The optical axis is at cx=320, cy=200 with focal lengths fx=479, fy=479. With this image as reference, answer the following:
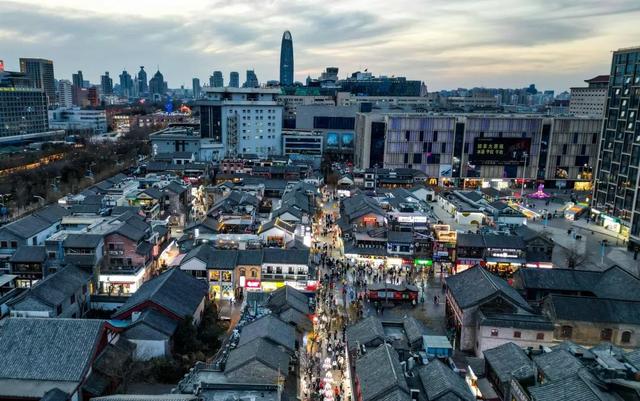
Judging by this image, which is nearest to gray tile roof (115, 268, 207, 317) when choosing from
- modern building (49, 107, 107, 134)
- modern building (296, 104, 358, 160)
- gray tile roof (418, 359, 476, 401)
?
gray tile roof (418, 359, 476, 401)

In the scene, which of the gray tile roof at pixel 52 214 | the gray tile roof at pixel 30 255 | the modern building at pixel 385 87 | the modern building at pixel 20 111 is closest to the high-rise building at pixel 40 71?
the modern building at pixel 20 111

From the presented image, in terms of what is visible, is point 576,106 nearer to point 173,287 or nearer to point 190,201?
point 190,201

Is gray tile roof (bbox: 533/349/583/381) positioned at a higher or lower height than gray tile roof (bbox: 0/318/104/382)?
higher

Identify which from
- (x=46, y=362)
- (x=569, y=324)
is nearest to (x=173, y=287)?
(x=46, y=362)

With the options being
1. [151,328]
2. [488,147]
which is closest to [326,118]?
[488,147]

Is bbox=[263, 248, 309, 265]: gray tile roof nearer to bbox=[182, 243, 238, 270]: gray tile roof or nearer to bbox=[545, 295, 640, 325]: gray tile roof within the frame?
bbox=[182, 243, 238, 270]: gray tile roof

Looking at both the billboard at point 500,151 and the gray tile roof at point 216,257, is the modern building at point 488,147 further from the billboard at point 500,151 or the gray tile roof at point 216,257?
the gray tile roof at point 216,257

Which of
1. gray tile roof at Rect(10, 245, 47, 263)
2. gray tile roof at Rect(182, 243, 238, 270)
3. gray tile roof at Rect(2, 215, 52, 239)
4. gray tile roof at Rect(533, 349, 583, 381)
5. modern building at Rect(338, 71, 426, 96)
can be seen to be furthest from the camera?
modern building at Rect(338, 71, 426, 96)
